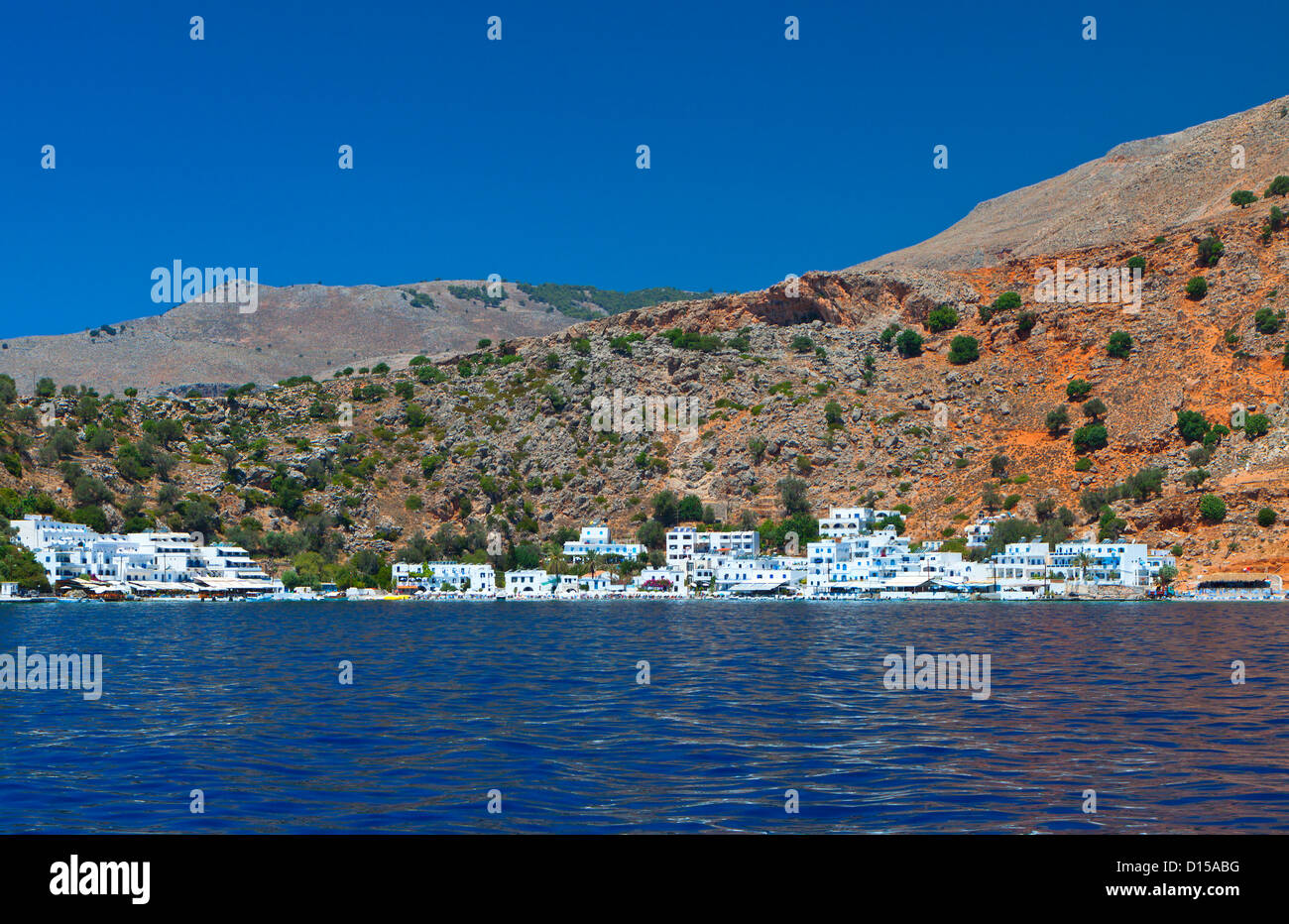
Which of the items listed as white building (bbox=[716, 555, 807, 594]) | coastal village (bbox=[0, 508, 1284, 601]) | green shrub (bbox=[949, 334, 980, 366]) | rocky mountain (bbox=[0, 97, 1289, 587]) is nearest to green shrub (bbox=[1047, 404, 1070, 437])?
rocky mountain (bbox=[0, 97, 1289, 587])

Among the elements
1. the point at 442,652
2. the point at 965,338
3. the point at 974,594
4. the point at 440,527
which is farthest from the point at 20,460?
the point at 965,338

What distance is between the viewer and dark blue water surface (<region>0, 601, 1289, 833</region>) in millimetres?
17062

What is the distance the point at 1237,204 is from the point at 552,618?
103 metres

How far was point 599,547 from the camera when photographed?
4665 inches

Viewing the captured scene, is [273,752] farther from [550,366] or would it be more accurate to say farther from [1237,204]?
[1237,204]

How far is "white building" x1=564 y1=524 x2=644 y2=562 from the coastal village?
0.13 metres

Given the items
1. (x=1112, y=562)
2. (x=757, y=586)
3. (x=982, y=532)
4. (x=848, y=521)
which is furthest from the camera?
(x=848, y=521)

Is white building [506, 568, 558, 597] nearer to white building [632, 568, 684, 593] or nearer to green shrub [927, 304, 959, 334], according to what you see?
white building [632, 568, 684, 593]

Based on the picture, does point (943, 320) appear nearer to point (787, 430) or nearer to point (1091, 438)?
point (787, 430)

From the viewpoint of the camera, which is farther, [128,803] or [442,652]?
[442,652]

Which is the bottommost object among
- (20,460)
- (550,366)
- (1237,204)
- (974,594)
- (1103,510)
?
(974,594)

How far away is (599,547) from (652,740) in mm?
94591

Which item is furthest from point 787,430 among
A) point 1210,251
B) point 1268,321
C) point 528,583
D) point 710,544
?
point 1210,251

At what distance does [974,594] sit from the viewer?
101188mm
